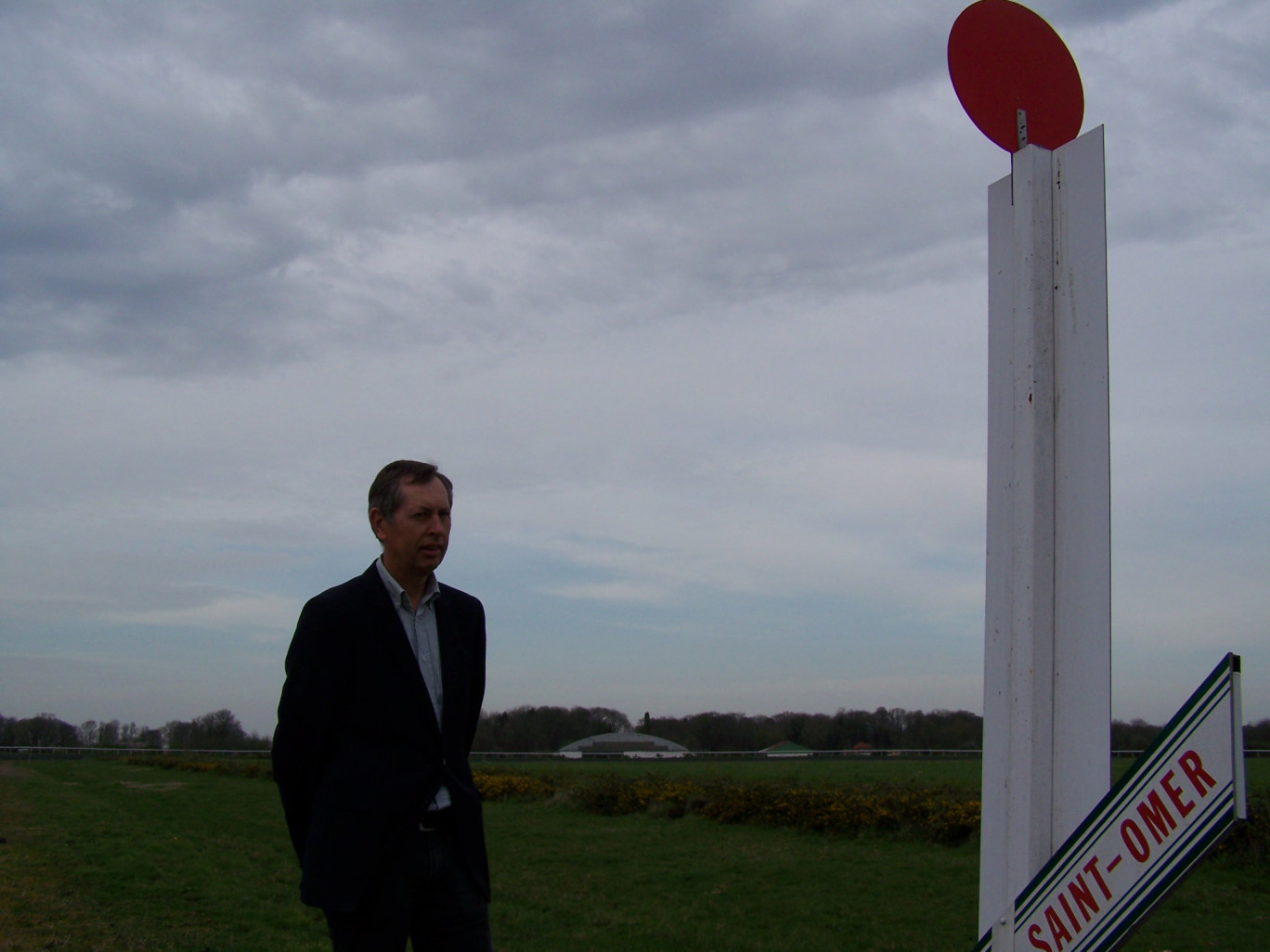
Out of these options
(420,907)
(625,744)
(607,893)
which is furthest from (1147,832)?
(625,744)

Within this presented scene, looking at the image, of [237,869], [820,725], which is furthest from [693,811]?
[820,725]

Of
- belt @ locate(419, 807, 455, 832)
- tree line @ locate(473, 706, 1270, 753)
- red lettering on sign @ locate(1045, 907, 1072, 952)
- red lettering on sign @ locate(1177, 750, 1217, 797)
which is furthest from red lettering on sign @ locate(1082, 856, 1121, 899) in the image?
tree line @ locate(473, 706, 1270, 753)

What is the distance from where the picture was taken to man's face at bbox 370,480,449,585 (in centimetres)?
262

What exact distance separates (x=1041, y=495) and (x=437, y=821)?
63.4 inches

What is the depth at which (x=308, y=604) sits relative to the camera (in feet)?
8.39

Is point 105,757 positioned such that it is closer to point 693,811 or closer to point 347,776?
point 693,811

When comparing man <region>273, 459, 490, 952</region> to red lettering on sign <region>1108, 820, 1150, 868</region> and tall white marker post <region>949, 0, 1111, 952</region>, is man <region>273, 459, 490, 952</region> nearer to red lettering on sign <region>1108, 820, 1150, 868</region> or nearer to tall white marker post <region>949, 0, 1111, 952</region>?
tall white marker post <region>949, 0, 1111, 952</region>

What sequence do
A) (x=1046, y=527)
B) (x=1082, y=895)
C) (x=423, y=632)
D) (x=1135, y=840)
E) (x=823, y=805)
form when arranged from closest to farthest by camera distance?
(x=1135, y=840) < (x=1082, y=895) < (x=1046, y=527) < (x=423, y=632) < (x=823, y=805)

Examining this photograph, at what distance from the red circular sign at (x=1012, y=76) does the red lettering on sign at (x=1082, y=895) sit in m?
1.48

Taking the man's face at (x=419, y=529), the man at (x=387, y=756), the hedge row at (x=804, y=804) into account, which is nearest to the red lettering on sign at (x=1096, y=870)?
the man at (x=387, y=756)

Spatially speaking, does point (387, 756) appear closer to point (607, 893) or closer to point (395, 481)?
point (395, 481)

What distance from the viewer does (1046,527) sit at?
79.1 inches

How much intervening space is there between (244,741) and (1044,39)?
94.1 meters

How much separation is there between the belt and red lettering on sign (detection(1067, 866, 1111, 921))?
4.78 ft
